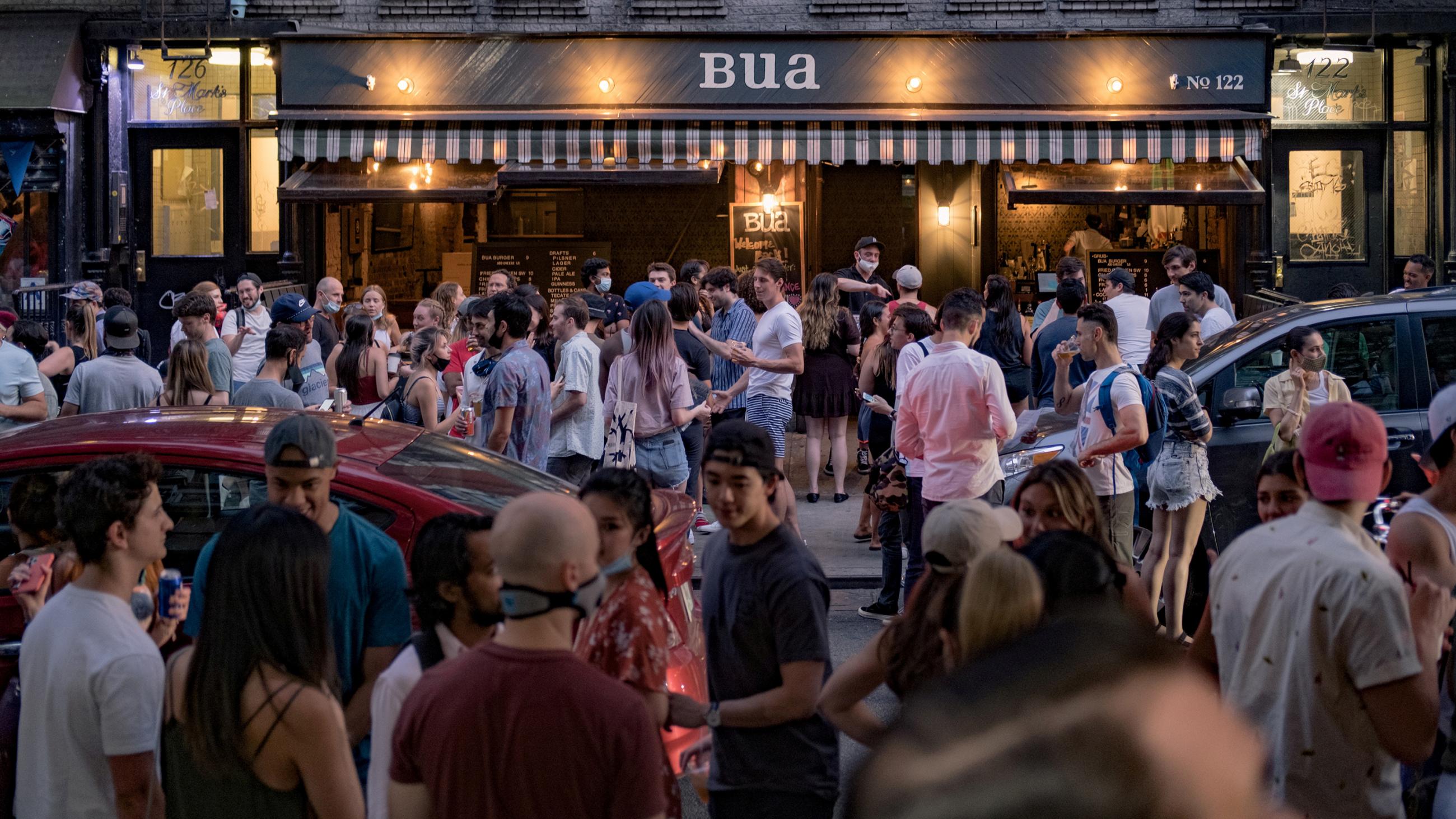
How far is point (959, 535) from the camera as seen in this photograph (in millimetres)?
3604

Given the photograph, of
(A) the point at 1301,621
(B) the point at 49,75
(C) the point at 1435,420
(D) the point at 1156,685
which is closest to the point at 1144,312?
(C) the point at 1435,420

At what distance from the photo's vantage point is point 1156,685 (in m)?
1.15

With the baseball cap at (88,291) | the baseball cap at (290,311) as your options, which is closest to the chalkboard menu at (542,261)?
the baseball cap at (88,291)

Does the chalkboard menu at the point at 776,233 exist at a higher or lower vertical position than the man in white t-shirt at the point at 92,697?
higher

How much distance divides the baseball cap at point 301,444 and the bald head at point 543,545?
152 centimetres

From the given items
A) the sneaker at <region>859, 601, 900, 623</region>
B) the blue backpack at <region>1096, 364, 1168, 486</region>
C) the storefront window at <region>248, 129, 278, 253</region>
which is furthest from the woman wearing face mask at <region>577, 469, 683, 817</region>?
the storefront window at <region>248, 129, 278, 253</region>

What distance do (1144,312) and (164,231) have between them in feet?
38.9

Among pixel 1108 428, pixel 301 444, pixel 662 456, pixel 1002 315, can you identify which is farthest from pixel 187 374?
pixel 1002 315

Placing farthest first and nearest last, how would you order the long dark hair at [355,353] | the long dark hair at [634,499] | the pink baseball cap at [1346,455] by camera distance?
the long dark hair at [355,353]
the long dark hair at [634,499]
the pink baseball cap at [1346,455]

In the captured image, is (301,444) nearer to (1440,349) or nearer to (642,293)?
(1440,349)

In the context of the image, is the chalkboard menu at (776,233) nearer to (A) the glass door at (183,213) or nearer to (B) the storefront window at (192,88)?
(A) the glass door at (183,213)

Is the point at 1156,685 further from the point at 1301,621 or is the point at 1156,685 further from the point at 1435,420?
the point at 1435,420

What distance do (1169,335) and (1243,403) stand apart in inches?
24.1

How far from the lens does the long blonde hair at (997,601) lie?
9.69 ft
